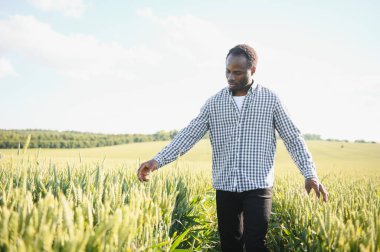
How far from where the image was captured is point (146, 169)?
2758 millimetres

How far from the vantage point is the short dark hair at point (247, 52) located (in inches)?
107

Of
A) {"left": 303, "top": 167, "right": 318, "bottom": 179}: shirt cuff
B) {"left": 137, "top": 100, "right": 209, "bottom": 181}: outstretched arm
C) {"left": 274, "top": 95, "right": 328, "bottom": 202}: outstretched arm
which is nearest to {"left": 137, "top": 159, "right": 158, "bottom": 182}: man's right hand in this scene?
{"left": 137, "top": 100, "right": 209, "bottom": 181}: outstretched arm

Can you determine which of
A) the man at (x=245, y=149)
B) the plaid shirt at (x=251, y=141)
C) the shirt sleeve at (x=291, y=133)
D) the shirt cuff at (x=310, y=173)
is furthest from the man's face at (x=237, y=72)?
the shirt cuff at (x=310, y=173)

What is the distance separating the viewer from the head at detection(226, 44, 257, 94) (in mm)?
2684

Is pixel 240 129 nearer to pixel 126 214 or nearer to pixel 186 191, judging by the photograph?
pixel 186 191

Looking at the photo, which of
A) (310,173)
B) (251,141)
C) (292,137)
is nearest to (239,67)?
(251,141)

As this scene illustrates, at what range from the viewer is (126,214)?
1276 mm

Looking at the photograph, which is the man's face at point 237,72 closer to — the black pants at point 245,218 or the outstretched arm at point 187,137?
the outstretched arm at point 187,137

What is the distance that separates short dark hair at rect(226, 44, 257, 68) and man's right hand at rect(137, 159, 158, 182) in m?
1.17

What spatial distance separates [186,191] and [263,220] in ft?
4.08

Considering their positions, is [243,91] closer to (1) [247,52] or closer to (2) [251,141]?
(1) [247,52]

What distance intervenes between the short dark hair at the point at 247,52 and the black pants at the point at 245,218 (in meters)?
1.10

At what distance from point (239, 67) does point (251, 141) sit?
2.08 feet

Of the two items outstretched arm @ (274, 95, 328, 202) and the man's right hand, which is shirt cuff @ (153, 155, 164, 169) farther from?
outstretched arm @ (274, 95, 328, 202)
